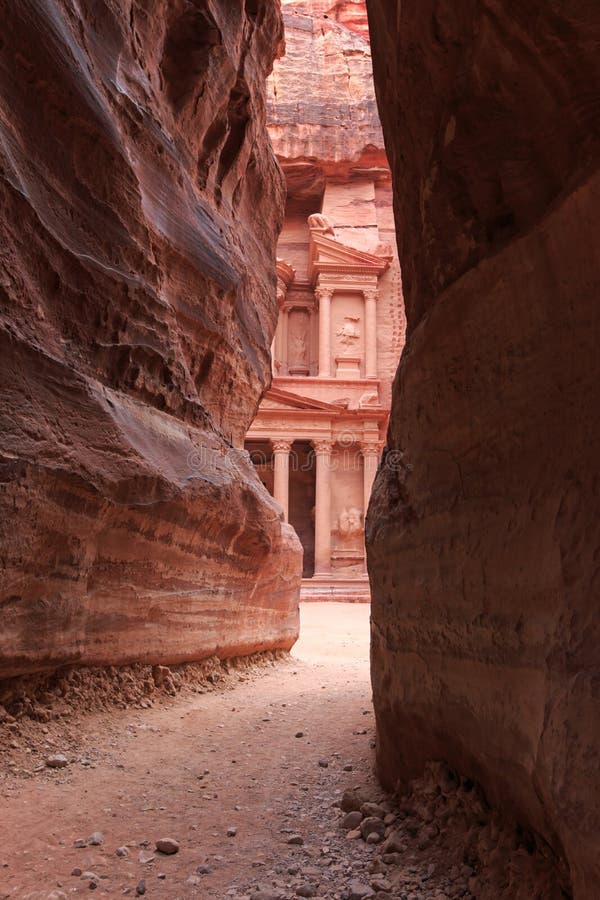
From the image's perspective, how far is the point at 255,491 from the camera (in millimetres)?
6941

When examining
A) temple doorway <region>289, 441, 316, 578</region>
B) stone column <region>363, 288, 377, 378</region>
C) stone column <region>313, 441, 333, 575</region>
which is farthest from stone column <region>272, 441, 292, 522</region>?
stone column <region>363, 288, 377, 378</region>

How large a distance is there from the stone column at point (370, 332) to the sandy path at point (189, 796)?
28087 millimetres

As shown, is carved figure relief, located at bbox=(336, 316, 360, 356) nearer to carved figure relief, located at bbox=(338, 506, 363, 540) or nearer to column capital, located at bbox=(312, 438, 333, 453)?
column capital, located at bbox=(312, 438, 333, 453)

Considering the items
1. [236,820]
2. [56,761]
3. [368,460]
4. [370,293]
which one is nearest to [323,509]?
[368,460]

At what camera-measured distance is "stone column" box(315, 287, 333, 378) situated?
3325 centimetres

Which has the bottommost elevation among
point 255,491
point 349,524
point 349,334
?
point 255,491

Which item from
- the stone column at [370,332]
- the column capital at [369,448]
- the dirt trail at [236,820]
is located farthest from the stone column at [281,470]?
the dirt trail at [236,820]

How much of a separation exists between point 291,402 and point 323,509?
467 centimetres

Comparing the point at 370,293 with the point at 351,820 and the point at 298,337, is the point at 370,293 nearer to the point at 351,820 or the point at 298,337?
the point at 298,337

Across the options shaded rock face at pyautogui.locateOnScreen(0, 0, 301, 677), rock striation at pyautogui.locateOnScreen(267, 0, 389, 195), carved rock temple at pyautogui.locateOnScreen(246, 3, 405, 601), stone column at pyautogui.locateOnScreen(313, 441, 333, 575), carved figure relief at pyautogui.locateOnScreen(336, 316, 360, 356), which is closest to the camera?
shaded rock face at pyautogui.locateOnScreen(0, 0, 301, 677)

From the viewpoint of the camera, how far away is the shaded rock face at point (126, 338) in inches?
152

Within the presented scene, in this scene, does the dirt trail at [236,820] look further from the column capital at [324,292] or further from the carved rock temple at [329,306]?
the column capital at [324,292]

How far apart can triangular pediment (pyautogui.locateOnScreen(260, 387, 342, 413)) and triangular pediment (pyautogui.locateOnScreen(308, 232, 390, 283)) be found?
7967 mm

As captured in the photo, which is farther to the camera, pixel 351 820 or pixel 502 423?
pixel 351 820
